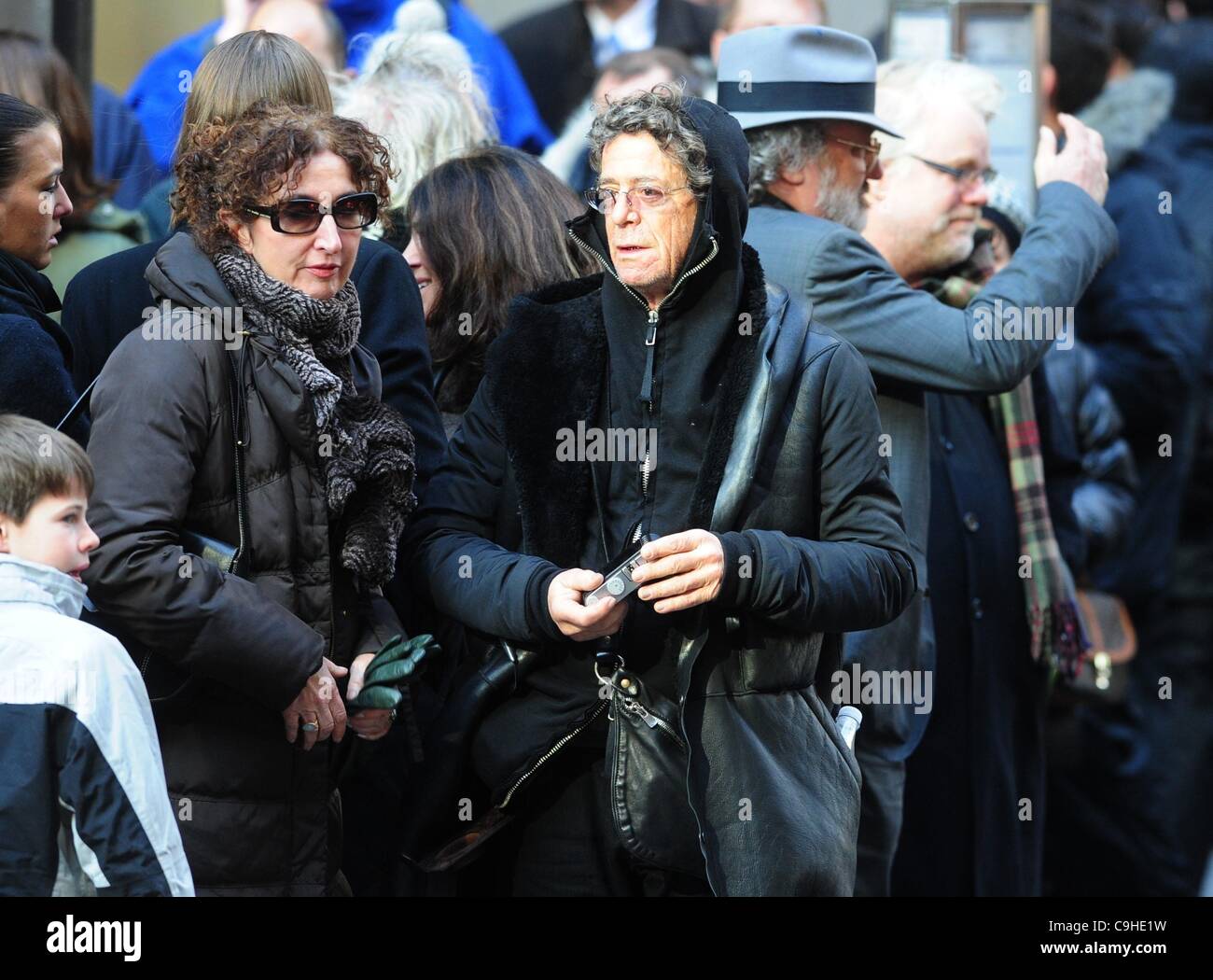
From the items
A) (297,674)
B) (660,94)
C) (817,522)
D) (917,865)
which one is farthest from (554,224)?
(917,865)

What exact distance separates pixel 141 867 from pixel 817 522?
144cm

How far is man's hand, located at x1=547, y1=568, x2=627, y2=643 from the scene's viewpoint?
3.43 metres

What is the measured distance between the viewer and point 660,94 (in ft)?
12.3

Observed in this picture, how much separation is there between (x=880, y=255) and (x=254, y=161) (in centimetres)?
161

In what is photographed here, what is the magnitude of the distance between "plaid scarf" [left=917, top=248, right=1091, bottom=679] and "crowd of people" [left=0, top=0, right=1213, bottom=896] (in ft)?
1.15

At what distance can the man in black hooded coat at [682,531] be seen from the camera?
358cm

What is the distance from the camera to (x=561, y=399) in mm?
3760

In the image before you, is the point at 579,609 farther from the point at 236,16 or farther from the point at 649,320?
the point at 236,16

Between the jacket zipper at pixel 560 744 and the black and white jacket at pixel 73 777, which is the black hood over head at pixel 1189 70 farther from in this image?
the black and white jacket at pixel 73 777

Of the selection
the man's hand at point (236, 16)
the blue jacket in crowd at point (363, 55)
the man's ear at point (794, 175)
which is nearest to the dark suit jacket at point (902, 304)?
the man's ear at point (794, 175)

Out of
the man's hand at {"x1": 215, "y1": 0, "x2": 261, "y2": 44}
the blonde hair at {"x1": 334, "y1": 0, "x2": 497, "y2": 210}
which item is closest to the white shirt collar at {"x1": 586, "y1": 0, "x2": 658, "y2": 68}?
the man's hand at {"x1": 215, "y1": 0, "x2": 261, "y2": 44}

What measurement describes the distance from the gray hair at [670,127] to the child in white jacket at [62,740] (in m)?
1.27

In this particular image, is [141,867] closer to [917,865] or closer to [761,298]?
[761,298]

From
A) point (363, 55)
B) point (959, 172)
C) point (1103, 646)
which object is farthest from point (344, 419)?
point (1103, 646)
